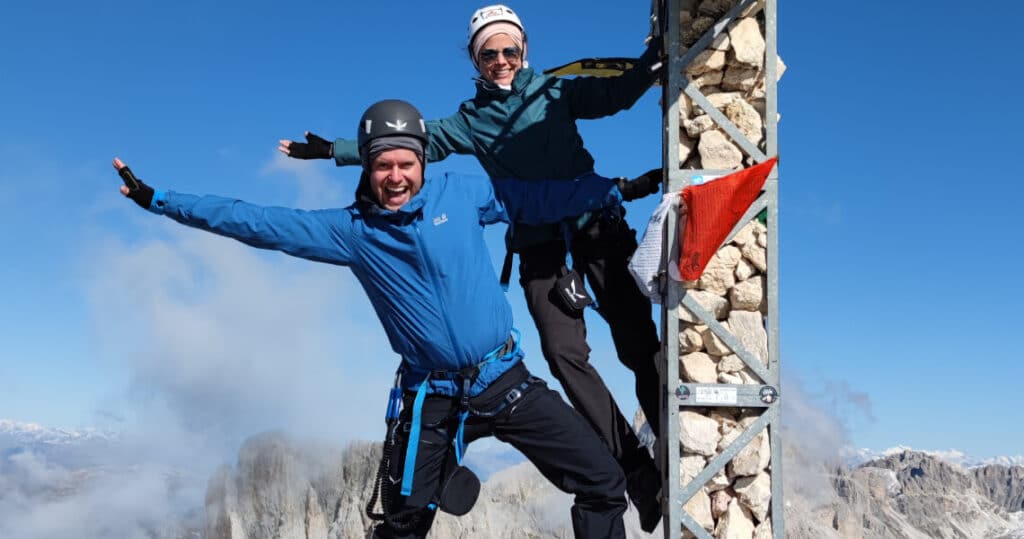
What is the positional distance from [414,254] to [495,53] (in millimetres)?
1820

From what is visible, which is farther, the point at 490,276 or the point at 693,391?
the point at 693,391

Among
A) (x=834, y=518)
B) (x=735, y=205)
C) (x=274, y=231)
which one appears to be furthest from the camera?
(x=834, y=518)

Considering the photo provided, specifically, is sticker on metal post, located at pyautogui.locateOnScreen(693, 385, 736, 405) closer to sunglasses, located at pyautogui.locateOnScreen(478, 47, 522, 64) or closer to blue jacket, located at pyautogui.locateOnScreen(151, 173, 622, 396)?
blue jacket, located at pyautogui.locateOnScreen(151, 173, 622, 396)

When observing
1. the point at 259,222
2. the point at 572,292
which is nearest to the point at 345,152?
the point at 259,222

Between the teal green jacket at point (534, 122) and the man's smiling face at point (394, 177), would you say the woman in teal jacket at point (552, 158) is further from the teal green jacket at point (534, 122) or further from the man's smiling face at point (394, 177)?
the man's smiling face at point (394, 177)

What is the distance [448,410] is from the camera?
18.7 ft

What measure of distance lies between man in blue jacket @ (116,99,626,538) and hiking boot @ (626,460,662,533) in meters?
0.82

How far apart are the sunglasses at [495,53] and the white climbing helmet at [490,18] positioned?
0.60 feet

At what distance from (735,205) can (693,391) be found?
132 centimetres

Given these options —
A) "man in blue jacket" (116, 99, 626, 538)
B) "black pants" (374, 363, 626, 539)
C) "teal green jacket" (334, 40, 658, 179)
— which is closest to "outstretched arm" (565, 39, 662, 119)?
"teal green jacket" (334, 40, 658, 179)

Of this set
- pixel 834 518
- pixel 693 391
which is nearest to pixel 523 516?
pixel 834 518

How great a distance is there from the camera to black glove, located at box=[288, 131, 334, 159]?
6418 millimetres

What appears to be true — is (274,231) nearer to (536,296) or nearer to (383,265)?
(383,265)

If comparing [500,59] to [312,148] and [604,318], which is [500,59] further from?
[604,318]
